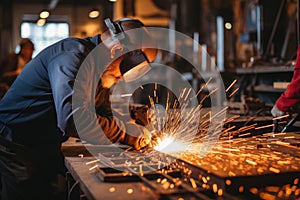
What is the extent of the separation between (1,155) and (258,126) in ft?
6.14

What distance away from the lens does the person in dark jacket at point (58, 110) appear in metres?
2.54

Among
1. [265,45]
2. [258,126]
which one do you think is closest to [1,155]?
[258,126]

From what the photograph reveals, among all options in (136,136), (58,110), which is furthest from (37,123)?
(136,136)

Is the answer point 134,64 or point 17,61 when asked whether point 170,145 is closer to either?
point 134,64

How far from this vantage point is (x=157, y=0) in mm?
11766

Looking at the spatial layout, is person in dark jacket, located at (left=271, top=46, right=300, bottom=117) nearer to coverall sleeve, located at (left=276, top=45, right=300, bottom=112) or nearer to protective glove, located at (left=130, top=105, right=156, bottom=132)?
coverall sleeve, located at (left=276, top=45, right=300, bottom=112)

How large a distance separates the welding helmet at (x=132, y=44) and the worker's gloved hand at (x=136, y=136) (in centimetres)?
38

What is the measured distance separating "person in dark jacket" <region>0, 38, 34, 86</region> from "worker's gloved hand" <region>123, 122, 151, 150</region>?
13.4ft

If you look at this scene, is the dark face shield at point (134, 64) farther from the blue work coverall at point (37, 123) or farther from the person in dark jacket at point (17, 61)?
the person in dark jacket at point (17, 61)

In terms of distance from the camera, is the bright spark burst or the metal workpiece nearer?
the metal workpiece

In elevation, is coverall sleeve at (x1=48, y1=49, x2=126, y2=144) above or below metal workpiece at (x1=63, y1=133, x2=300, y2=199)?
above

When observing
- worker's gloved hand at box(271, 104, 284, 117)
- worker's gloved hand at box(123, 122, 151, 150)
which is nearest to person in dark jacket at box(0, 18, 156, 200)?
worker's gloved hand at box(123, 122, 151, 150)

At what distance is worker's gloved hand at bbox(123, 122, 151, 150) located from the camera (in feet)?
8.76

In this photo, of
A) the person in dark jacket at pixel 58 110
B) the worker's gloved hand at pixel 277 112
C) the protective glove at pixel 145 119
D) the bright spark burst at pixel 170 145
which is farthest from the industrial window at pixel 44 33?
the bright spark burst at pixel 170 145
